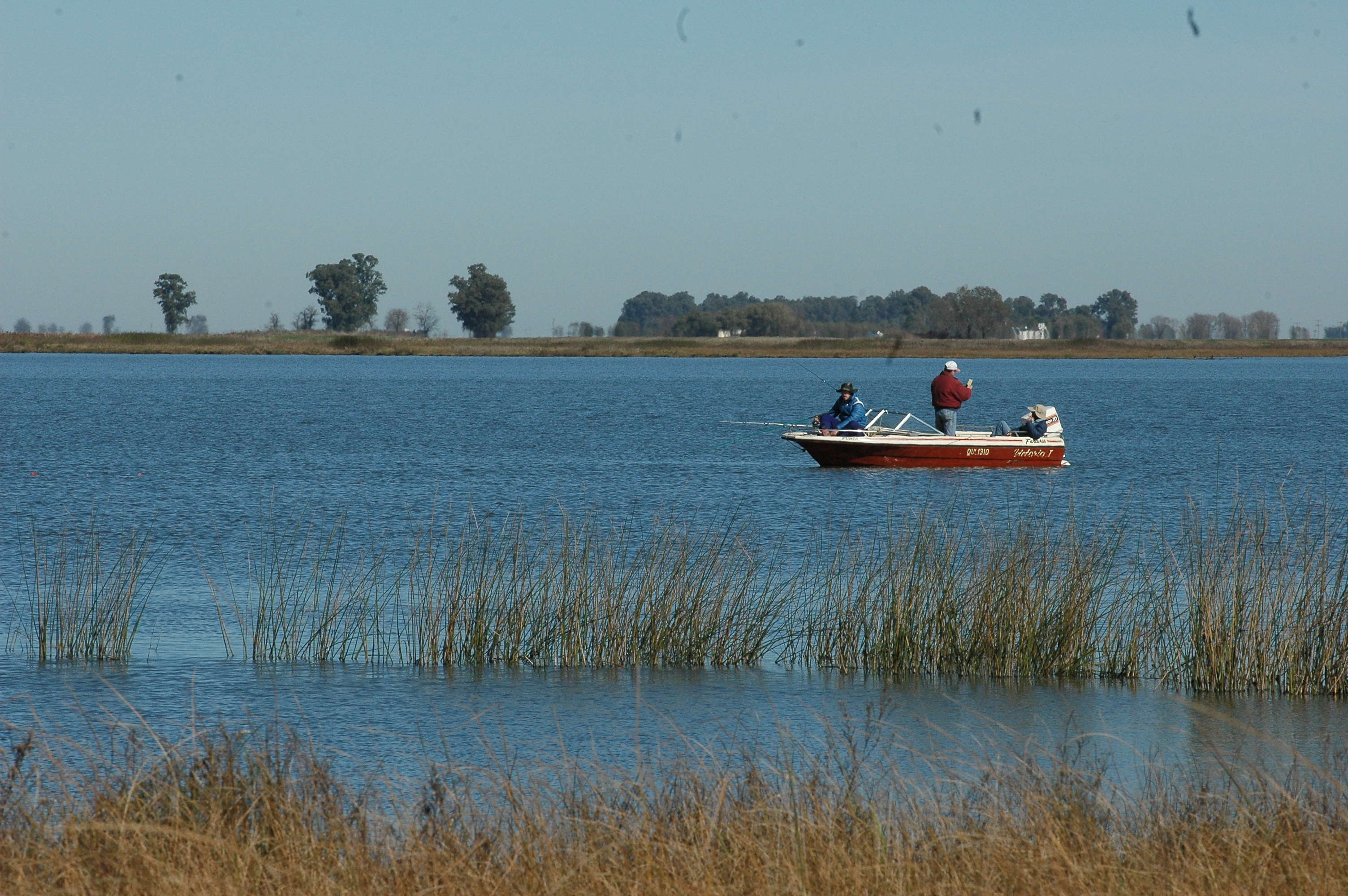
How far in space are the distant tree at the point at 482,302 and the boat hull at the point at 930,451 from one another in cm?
14282

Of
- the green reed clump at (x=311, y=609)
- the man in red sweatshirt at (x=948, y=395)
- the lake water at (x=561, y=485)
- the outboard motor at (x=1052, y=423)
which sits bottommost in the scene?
the lake water at (x=561, y=485)

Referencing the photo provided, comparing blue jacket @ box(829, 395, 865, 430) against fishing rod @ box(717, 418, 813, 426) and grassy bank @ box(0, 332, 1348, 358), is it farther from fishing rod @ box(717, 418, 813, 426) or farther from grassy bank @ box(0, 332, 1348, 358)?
grassy bank @ box(0, 332, 1348, 358)

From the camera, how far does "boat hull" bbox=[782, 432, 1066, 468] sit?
28234mm

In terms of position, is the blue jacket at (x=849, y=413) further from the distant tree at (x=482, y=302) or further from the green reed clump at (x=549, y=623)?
the distant tree at (x=482, y=302)

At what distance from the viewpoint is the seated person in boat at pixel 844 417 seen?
29.2m

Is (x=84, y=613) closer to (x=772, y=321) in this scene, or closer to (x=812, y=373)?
(x=812, y=373)

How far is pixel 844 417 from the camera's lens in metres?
29.5

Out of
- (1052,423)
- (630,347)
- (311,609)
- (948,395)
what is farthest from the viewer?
(630,347)

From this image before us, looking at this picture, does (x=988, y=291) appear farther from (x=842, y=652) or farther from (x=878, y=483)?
(x=842, y=652)

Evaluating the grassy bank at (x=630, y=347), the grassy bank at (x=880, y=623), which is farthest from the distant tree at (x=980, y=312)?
the grassy bank at (x=880, y=623)

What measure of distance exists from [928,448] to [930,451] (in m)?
0.11

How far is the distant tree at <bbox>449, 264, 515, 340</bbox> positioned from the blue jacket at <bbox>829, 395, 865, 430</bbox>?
5598 inches

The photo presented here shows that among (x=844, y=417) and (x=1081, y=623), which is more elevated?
(x=844, y=417)

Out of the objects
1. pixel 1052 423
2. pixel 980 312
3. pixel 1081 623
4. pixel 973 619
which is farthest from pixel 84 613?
pixel 980 312
